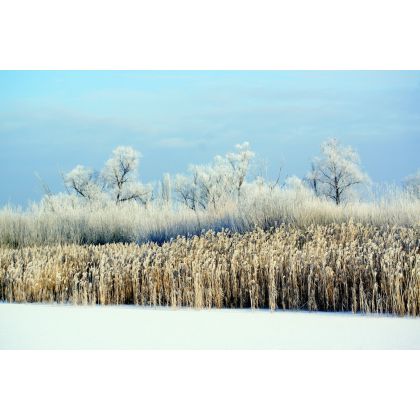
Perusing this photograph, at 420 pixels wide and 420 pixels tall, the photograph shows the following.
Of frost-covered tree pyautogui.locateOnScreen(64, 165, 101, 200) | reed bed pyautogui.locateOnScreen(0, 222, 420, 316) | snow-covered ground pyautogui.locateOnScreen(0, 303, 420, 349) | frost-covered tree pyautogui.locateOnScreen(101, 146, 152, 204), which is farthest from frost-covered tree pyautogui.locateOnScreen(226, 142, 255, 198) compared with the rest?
snow-covered ground pyautogui.locateOnScreen(0, 303, 420, 349)

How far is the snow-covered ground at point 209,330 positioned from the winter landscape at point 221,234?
0.02m

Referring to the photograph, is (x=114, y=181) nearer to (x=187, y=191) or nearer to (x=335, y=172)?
(x=187, y=191)

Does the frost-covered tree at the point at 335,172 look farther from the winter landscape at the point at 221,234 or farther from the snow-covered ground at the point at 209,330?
the snow-covered ground at the point at 209,330

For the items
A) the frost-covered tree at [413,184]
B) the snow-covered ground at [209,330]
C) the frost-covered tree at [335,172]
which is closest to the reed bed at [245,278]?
the snow-covered ground at [209,330]

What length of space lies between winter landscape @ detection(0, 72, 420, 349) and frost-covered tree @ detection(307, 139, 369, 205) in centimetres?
2

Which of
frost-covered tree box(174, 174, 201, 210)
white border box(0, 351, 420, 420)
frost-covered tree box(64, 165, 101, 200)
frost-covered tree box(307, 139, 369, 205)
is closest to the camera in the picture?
white border box(0, 351, 420, 420)

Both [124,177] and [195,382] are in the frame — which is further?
[124,177]

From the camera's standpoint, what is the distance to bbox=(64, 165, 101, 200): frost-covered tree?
677 centimetres

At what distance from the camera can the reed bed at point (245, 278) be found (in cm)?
555

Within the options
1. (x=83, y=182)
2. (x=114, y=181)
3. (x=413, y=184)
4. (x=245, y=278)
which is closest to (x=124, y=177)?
(x=114, y=181)

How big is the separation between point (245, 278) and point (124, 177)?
2.13 m

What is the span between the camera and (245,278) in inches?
232
